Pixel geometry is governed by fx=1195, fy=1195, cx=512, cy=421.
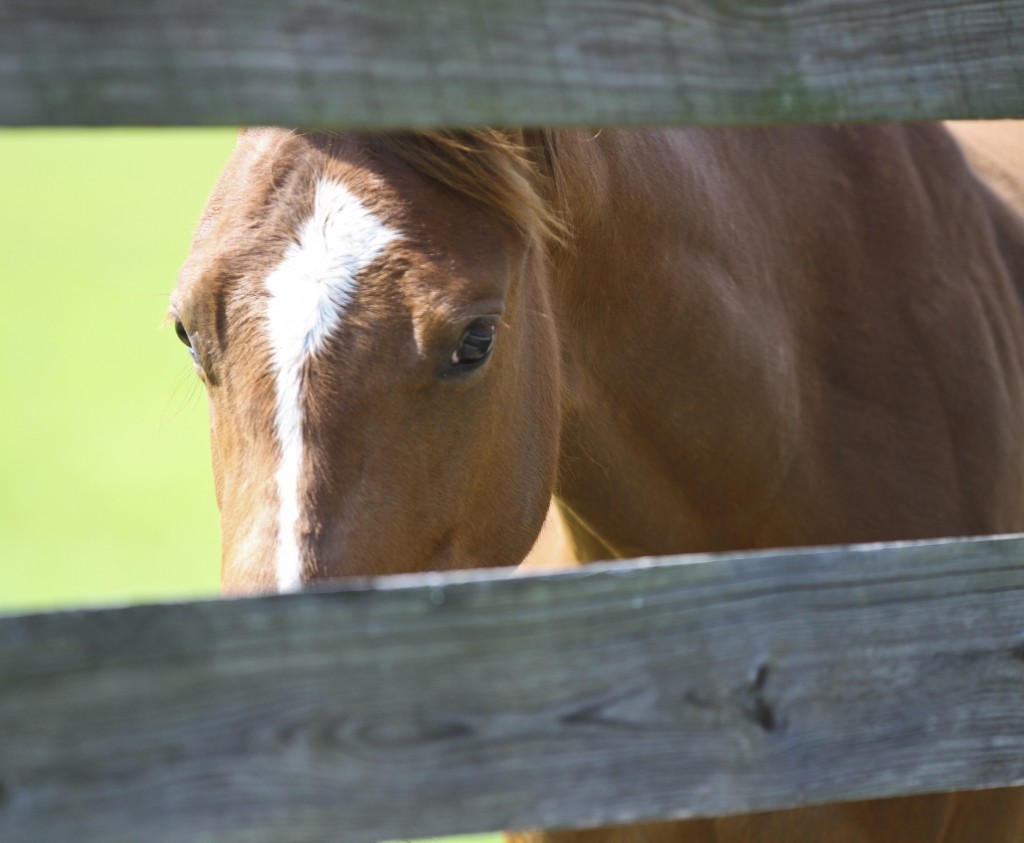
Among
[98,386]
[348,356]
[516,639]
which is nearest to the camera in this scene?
[516,639]

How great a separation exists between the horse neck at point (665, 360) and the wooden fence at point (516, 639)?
860 millimetres

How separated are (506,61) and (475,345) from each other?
0.66m

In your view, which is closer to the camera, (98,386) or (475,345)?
(475,345)

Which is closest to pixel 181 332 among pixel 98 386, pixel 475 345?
pixel 475 345

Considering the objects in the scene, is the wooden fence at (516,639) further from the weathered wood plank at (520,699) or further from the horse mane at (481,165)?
the horse mane at (481,165)

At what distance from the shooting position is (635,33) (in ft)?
3.95

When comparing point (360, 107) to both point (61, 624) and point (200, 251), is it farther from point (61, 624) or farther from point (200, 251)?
point (200, 251)

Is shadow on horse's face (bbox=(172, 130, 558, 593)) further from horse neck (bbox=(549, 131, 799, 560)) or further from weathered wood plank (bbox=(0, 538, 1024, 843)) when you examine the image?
weathered wood plank (bbox=(0, 538, 1024, 843))

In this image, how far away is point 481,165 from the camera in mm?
1784

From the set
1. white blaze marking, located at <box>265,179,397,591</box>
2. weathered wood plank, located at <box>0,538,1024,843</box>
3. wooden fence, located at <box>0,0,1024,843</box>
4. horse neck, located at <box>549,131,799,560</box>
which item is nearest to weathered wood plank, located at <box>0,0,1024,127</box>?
wooden fence, located at <box>0,0,1024,843</box>

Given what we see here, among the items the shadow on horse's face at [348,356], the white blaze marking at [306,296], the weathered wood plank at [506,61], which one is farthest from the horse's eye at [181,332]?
the weathered wood plank at [506,61]

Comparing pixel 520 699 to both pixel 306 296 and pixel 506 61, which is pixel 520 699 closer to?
pixel 506 61

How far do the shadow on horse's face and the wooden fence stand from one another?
0.43m

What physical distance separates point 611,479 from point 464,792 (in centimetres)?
126
